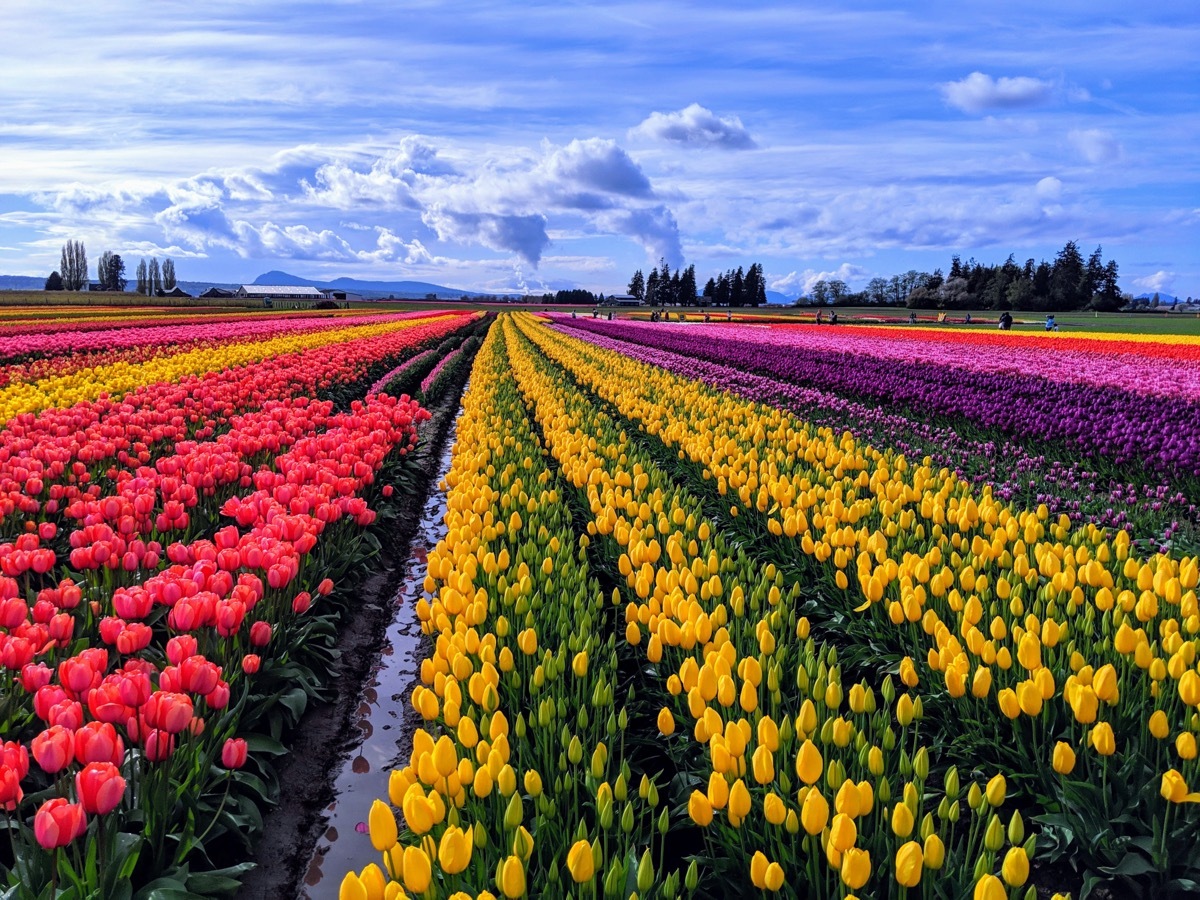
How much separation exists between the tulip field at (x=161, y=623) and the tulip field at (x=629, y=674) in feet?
0.06

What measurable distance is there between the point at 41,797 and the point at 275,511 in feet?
6.25

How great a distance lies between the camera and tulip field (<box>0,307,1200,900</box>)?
7.98ft

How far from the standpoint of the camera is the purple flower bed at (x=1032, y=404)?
868cm

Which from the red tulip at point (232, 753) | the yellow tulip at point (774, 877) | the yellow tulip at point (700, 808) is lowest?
the red tulip at point (232, 753)

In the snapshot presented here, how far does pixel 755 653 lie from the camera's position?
3.64 meters

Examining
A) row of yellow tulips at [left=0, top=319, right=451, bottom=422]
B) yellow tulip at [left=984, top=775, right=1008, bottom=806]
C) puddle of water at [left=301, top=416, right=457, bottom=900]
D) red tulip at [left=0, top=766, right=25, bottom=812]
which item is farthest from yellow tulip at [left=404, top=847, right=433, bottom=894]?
row of yellow tulips at [left=0, top=319, right=451, bottom=422]

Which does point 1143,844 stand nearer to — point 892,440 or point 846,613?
point 846,613

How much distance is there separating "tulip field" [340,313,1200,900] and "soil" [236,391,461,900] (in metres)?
0.45

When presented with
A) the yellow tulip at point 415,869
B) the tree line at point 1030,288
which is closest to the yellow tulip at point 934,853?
the yellow tulip at point 415,869

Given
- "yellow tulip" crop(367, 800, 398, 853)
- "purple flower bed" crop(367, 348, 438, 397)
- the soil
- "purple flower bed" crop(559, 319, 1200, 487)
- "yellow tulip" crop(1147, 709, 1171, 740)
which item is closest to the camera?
"yellow tulip" crop(367, 800, 398, 853)

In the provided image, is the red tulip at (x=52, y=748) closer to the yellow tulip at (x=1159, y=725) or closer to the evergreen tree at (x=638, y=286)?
the yellow tulip at (x=1159, y=725)

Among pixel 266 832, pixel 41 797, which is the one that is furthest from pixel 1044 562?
pixel 41 797

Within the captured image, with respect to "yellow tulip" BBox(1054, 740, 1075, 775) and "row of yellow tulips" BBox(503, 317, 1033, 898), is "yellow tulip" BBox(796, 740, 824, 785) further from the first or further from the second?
"yellow tulip" BBox(1054, 740, 1075, 775)

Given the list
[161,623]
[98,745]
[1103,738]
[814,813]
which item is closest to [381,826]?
[98,745]
